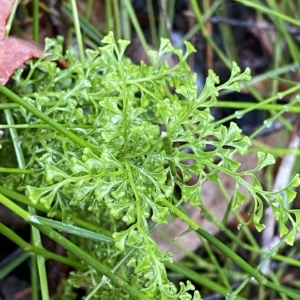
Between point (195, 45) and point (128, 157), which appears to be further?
point (195, 45)

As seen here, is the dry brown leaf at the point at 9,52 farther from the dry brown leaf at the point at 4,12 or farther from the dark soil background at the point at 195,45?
the dark soil background at the point at 195,45

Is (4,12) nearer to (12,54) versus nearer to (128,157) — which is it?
(12,54)

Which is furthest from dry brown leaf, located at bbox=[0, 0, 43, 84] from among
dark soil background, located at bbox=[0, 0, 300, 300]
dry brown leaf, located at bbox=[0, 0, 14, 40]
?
dark soil background, located at bbox=[0, 0, 300, 300]

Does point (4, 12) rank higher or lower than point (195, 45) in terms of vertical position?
higher

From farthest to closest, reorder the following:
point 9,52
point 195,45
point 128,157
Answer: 1. point 195,45
2. point 9,52
3. point 128,157

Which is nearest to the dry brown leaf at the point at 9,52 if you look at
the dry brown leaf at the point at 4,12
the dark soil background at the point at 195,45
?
the dry brown leaf at the point at 4,12

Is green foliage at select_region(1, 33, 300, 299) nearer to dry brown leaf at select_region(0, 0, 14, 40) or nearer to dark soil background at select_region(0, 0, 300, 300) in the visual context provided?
dry brown leaf at select_region(0, 0, 14, 40)

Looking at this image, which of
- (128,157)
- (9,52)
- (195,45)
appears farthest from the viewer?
(195,45)

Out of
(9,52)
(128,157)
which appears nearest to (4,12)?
(9,52)
